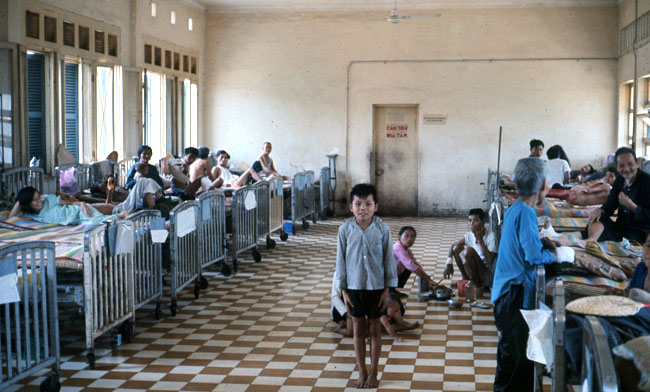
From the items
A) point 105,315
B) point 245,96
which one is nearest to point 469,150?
point 245,96

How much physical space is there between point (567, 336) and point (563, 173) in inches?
331

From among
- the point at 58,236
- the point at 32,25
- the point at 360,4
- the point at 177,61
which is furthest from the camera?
the point at 360,4

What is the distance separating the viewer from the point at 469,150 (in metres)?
14.1

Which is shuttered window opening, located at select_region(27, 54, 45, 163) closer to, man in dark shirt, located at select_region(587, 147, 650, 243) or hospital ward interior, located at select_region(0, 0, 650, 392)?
hospital ward interior, located at select_region(0, 0, 650, 392)

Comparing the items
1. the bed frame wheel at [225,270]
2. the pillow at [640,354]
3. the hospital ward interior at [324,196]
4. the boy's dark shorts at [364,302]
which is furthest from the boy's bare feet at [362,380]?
the bed frame wheel at [225,270]

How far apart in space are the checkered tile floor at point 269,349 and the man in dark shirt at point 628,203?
129 cm

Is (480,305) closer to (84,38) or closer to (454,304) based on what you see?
(454,304)

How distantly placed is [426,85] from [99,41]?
6175 mm

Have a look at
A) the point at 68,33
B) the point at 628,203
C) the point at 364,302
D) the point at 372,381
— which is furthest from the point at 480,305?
the point at 68,33

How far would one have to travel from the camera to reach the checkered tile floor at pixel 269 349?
4898mm

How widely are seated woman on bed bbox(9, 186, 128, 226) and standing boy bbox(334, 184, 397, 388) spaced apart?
138 inches

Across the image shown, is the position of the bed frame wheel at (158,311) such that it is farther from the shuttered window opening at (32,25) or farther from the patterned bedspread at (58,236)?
the shuttered window opening at (32,25)

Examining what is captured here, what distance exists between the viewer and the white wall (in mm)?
13625

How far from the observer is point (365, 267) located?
4613 millimetres
